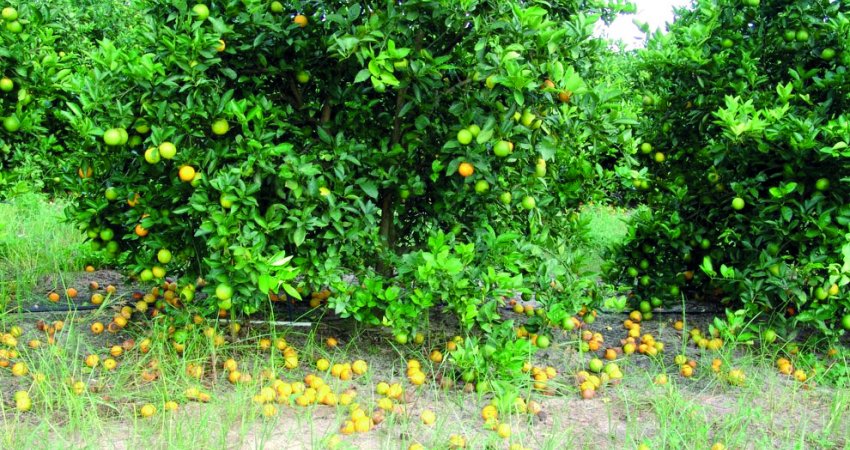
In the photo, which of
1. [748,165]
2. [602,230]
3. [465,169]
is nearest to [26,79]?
[465,169]

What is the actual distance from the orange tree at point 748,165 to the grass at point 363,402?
421 mm

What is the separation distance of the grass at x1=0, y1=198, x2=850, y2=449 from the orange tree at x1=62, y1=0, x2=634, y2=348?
0.31 m

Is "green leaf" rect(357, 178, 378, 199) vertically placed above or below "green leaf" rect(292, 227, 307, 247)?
above

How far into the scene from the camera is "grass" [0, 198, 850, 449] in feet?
8.95

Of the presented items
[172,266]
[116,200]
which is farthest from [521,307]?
[116,200]

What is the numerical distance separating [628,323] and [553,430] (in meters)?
1.49

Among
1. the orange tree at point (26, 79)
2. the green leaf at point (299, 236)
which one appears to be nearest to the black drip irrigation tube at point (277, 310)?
the orange tree at point (26, 79)

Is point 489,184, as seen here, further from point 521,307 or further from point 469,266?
point 521,307

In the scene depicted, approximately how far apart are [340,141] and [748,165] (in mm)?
2092

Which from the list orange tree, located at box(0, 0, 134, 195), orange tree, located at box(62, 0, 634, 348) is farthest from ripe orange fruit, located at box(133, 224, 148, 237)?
orange tree, located at box(0, 0, 134, 195)

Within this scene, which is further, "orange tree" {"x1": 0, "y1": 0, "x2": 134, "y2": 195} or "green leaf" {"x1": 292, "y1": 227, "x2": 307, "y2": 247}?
"orange tree" {"x1": 0, "y1": 0, "x2": 134, "y2": 195}

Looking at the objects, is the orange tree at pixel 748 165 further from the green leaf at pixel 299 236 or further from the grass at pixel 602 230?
the green leaf at pixel 299 236

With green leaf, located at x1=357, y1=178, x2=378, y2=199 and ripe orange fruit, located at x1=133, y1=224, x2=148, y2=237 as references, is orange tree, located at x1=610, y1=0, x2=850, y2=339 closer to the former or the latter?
green leaf, located at x1=357, y1=178, x2=378, y2=199

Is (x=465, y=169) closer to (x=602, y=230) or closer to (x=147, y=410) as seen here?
(x=147, y=410)
